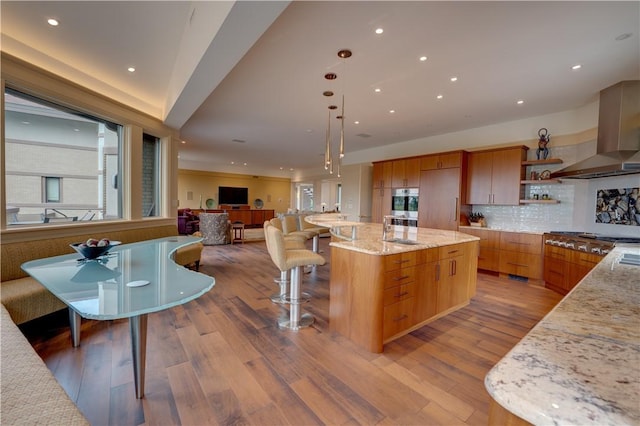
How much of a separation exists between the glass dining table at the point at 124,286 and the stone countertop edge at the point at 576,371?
4.24 feet

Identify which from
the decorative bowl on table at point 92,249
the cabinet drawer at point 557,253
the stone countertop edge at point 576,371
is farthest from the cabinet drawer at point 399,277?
the cabinet drawer at point 557,253

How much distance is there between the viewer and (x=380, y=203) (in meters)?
6.65

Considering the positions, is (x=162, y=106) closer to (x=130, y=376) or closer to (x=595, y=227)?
(x=130, y=376)

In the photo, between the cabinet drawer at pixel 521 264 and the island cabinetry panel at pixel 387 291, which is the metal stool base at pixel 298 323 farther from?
the cabinet drawer at pixel 521 264

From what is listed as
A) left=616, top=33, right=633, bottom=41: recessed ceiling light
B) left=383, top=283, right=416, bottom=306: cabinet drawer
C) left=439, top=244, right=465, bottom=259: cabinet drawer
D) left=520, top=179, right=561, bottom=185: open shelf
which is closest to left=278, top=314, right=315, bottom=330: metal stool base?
left=383, top=283, right=416, bottom=306: cabinet drawer

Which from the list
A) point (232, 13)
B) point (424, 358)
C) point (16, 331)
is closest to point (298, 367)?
point (424, 358)

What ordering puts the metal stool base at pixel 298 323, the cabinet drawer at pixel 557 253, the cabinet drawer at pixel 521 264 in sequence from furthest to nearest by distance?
the cabinet drawer at pixel 521 264 < the cabinet drawer at pixel 557 253 < the metal stool base at pixel 298 323

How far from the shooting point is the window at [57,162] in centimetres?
264

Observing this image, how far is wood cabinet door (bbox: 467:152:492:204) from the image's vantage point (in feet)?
16.0

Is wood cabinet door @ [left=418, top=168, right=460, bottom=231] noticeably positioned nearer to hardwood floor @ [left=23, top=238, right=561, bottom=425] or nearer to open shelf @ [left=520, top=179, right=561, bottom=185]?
open shelf @ [left=520, top=179, right=561, bottom=185]

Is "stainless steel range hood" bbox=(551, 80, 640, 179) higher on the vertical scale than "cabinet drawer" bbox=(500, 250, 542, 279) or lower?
higher

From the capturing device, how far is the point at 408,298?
2.39 m

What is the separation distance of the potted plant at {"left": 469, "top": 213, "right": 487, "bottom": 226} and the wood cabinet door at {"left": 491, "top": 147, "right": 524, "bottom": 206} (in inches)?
20.1

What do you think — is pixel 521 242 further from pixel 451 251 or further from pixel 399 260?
pixel 399 260
